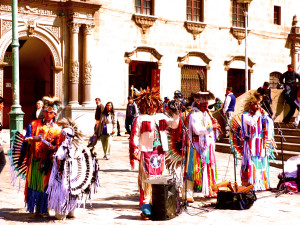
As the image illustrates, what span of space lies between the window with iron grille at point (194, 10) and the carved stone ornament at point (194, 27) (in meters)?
0.47

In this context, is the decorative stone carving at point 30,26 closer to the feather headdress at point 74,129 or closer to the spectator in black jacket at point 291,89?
the spectator in black jacket at point 291,89

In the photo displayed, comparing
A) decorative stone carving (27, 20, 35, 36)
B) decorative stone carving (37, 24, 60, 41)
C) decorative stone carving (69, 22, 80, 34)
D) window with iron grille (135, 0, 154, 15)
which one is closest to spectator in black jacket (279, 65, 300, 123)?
decorative stone carving (69, 22, 80, 34)

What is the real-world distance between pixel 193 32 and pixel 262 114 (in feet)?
53.9

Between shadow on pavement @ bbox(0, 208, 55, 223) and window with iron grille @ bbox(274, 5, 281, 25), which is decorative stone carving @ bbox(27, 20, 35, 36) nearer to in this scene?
shadow on pavement @ bbox(0, 208, 55, 223)

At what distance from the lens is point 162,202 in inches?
272

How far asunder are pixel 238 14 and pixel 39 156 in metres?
22.2

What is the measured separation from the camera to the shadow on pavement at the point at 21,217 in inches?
269

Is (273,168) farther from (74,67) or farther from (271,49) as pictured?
(271,49)

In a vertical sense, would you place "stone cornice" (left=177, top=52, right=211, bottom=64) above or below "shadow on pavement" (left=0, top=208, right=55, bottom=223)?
above

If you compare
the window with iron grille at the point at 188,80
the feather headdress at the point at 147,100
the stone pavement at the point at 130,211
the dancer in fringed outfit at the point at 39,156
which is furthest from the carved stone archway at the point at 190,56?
the dancer in fringed outfit at the point at 39,156

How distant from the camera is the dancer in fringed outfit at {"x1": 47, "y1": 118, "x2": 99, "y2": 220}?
681 cm

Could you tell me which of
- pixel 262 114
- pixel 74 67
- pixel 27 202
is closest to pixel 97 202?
pixel 27 202

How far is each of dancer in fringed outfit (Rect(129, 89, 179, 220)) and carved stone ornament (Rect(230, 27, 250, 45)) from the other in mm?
20073

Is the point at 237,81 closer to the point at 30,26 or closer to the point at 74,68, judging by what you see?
the point at 74,68
